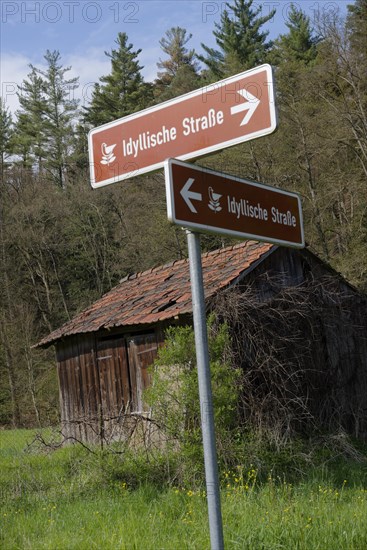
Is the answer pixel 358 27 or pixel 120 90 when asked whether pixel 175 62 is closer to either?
pixel 120 90

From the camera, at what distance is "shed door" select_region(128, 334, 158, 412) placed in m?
12.2

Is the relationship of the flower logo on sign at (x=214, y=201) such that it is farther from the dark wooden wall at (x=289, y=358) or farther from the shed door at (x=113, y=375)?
the shed door at (x=113, y=375)

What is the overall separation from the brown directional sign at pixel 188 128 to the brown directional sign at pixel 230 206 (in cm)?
23

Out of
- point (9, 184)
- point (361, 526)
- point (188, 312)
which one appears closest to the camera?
point (361, 526)

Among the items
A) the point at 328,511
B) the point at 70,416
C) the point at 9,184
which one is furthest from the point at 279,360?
the point at 9,184

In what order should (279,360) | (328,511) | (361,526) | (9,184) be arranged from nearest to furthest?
(361,526)
(328,511)
(279,360)
(9,184)

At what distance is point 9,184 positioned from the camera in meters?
35.7

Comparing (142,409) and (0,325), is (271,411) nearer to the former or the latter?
(142,409)

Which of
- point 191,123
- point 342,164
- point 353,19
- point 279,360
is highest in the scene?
point 353,19

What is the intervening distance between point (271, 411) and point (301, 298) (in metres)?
2.80

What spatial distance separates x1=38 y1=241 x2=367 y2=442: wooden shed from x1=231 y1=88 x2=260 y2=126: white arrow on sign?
722 centimetres

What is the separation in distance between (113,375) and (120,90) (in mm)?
29863

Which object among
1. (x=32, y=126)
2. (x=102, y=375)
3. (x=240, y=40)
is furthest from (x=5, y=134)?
(x=102, y=375)

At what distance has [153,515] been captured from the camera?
5.72m
